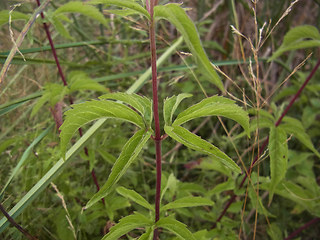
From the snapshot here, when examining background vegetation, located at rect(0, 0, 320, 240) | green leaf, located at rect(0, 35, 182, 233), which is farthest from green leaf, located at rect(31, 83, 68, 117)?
green leaf, located at rect(0, 35, 182, 233)

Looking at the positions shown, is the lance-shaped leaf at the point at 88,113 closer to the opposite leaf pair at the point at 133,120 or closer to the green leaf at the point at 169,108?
the opposite leaf pair at the point at 133,120

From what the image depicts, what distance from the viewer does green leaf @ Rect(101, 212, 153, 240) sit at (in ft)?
2.64

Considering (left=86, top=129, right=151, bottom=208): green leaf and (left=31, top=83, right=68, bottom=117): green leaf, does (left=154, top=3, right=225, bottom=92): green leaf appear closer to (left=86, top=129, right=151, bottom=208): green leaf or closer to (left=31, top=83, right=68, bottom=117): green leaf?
(left=86, top=129, right=151, bottom=208): green leaf

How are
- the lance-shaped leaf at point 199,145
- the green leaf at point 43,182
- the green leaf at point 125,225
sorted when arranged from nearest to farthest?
the lance-shaped leaf at point 199,145, the green leaf at point 125,225, the green leaf at point 43,182

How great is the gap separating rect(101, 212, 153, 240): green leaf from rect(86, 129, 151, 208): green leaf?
11 cm

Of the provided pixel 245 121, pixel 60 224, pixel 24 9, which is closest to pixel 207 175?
pixel 60 224

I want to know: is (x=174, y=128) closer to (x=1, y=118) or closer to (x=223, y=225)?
(x=223, y=225)

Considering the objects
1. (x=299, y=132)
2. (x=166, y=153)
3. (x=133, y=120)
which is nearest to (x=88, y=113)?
(x=133, y=120)

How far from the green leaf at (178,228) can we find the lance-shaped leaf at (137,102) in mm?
274

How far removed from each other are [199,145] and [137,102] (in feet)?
0.66

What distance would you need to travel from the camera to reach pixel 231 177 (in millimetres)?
1267

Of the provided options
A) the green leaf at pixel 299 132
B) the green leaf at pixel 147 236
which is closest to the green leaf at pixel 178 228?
the green leaf at pixel 147 236

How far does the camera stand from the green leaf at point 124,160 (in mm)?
716

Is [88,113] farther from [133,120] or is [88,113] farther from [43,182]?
[43,182]
